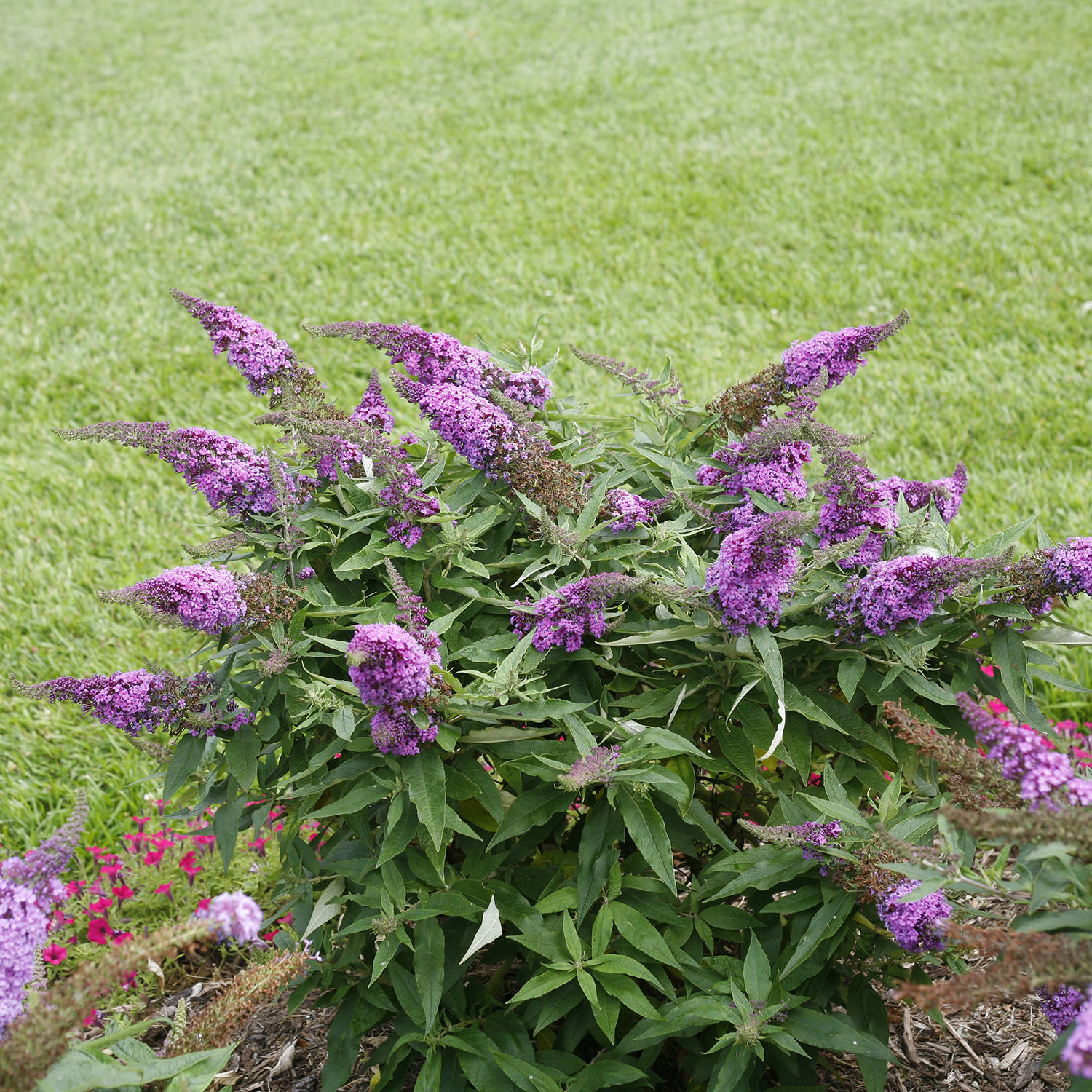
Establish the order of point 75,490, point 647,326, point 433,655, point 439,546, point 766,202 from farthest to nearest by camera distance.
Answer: point 766,202, point 647,326, point 75,490, point 439,546, point 433,655

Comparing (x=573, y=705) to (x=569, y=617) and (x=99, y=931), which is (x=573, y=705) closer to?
(x=569, y=617)

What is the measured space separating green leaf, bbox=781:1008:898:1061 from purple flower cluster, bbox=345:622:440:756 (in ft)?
3.05

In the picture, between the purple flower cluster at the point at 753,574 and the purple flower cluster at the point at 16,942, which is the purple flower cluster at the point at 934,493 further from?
the purple flower cluster at the point at 16,942

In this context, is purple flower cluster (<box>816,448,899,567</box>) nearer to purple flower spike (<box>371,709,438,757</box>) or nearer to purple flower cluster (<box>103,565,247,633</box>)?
purple flower spike (<box>371,709,438,757</box>)

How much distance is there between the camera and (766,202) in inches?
326

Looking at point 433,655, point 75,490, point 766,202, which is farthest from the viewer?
point 766,202

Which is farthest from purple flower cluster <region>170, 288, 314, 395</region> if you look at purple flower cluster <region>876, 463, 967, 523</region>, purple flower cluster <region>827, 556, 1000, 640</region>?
purple flower cluster <region>876, 463, 967, 523</region>

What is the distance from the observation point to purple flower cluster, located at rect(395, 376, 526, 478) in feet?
7.77

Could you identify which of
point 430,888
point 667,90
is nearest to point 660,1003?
point 430,888

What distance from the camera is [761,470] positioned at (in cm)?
244

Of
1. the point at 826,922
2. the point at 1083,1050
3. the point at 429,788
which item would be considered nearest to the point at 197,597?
the point at 429,788

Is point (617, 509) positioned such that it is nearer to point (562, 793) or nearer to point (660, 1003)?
point (562, 793)

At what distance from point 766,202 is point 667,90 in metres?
3.23

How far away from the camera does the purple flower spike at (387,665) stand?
1.86 m
